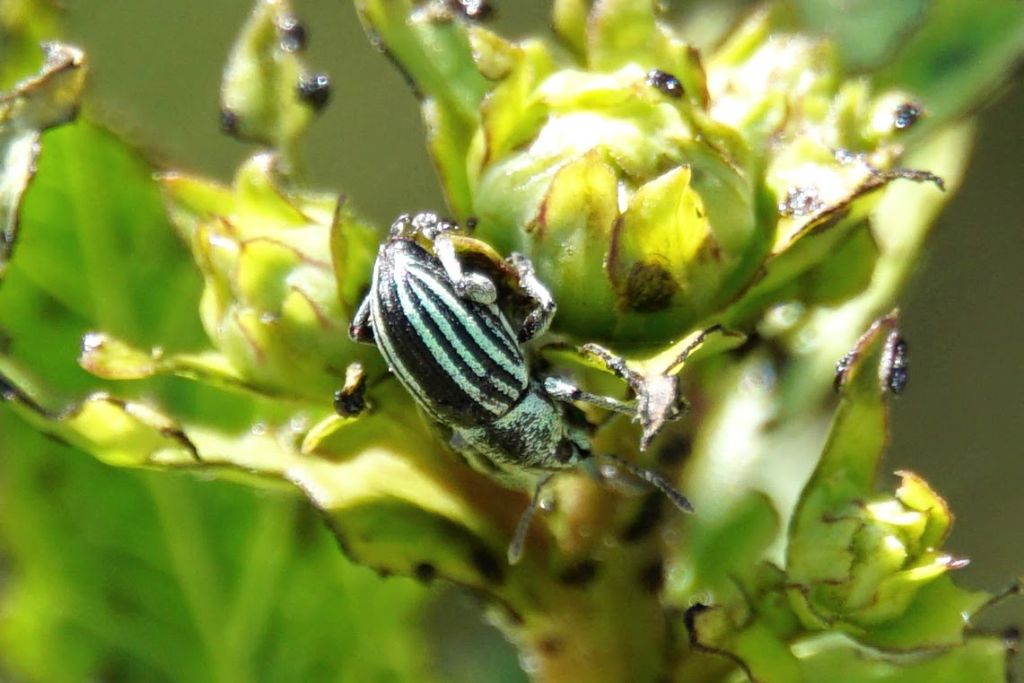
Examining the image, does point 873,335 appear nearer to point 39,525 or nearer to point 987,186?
point 39,525

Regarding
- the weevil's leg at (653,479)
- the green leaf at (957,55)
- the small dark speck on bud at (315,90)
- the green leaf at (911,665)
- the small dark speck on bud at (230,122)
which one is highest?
the small dark speck on bud at (315,90)

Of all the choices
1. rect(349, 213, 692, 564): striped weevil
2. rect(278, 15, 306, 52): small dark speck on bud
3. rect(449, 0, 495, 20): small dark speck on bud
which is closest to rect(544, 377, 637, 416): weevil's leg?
rect(349, 213, 692, 564): striped weevil

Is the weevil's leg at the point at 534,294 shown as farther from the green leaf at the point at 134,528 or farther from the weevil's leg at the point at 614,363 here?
the green leaf at the point at 134,528

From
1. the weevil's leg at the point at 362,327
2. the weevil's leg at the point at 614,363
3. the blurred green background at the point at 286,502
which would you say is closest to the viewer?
the weevil's leg at the point at 614,363

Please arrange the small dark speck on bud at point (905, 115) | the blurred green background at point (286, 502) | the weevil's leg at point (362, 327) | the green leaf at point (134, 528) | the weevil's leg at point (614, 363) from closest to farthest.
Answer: the weevil's leg at point (614, 363)
the weevil's leg at point (362, 327)
the small dark speck on bud at point (905, 115)
the green leaf at point (134, 528)
the blurred green background at point (286, 502)

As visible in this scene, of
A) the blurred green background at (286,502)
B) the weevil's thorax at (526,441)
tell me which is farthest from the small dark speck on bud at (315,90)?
the weevil's thorax at (526,441)

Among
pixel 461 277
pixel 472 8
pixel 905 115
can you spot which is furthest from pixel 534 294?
pixel 905 115

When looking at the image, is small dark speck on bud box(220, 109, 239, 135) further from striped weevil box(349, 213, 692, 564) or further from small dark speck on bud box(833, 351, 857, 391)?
small dark speck on bud box(833, 351, 857, 391)
